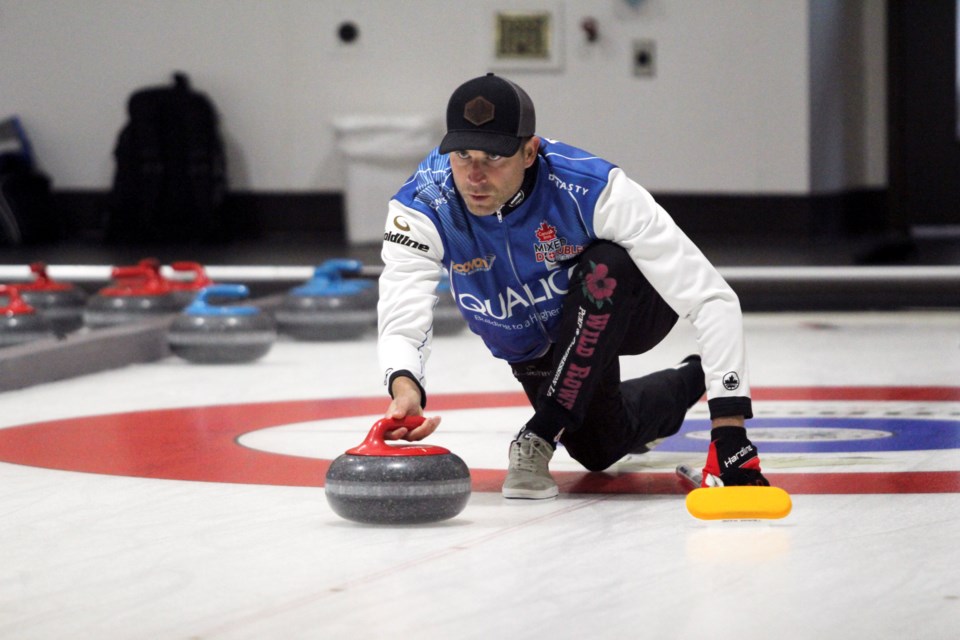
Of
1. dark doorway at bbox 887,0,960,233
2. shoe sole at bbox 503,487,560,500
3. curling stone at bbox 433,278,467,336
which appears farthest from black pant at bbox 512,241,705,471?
dark doorway at bbox 887,0,960,233

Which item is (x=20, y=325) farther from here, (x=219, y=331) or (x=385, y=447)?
(x=385, y=447)

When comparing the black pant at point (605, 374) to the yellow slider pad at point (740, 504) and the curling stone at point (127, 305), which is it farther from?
the curling stone at point (127, 305)

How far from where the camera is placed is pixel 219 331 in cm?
467

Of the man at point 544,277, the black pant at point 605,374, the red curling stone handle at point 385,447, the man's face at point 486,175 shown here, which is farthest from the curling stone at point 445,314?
the red curling stone handle at point 385,447

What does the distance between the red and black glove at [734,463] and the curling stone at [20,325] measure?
285 centimetres

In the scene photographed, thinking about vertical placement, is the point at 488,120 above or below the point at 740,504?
above

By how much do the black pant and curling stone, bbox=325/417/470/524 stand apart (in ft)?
1.03

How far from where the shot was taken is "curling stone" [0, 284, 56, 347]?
453 cm

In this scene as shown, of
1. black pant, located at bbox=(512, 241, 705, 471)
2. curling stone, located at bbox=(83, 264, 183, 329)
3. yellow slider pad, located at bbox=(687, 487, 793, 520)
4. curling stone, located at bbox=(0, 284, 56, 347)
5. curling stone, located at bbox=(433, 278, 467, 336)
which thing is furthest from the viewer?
curling stone, located at bbox=(433, 278, 467, 336)

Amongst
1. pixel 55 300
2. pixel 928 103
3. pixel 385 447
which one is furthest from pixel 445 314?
pixel 928 103

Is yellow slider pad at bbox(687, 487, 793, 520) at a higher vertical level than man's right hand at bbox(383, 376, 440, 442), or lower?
lower

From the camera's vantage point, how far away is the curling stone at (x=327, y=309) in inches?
210

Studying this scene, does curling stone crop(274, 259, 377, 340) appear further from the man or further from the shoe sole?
the shoe sole

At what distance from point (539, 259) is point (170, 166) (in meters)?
7.35
